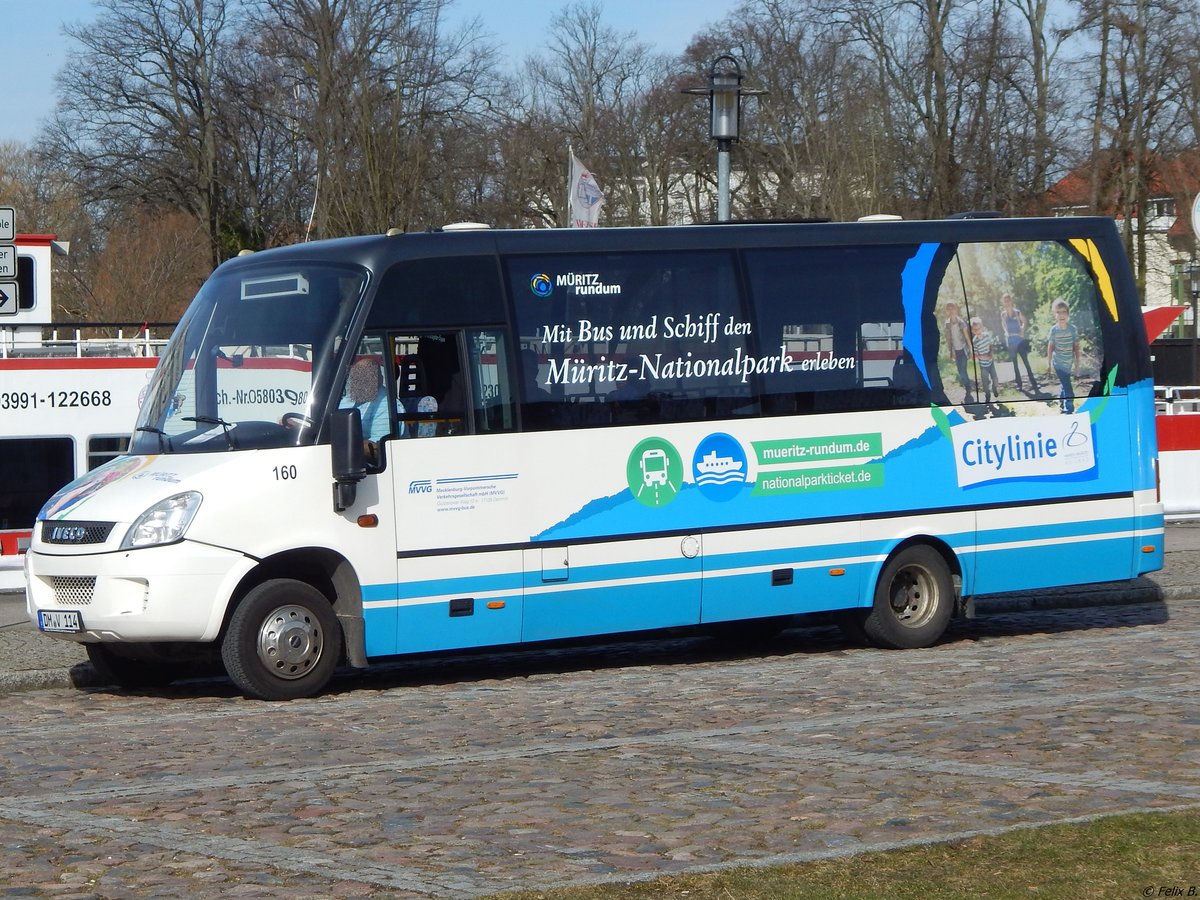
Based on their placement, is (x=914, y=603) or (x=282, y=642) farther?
(x=914, y=603)

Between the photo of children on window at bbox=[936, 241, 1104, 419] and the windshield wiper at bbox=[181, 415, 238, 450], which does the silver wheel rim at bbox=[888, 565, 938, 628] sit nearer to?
the photo of children on window at bbox=[936, 241, 1104, 419]

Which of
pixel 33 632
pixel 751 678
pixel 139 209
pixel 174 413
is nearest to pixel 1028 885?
pixel 751 678

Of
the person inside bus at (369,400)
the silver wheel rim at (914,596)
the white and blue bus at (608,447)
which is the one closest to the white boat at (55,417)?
the white and blue bus at (608,447)

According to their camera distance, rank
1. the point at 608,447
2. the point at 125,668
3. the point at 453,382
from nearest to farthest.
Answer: the point at 453,382 < the point at 125,668 < the point at 608,447

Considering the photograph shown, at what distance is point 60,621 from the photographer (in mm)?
11758

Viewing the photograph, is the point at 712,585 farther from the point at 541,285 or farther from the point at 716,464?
the point at 541,285

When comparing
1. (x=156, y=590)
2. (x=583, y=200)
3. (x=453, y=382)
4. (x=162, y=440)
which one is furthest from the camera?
(x=583, y=200)

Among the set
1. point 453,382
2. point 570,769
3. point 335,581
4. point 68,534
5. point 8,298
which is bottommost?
point 570,769

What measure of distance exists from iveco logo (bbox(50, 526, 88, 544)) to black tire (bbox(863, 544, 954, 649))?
19.1 ft

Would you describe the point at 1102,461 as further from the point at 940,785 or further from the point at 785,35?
the point at 785,35

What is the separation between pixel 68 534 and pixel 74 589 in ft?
1.19

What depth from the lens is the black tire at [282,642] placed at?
11.7 metres

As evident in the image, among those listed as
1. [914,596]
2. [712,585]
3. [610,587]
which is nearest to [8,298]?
[610,587]

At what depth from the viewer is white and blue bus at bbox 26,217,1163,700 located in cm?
1181
